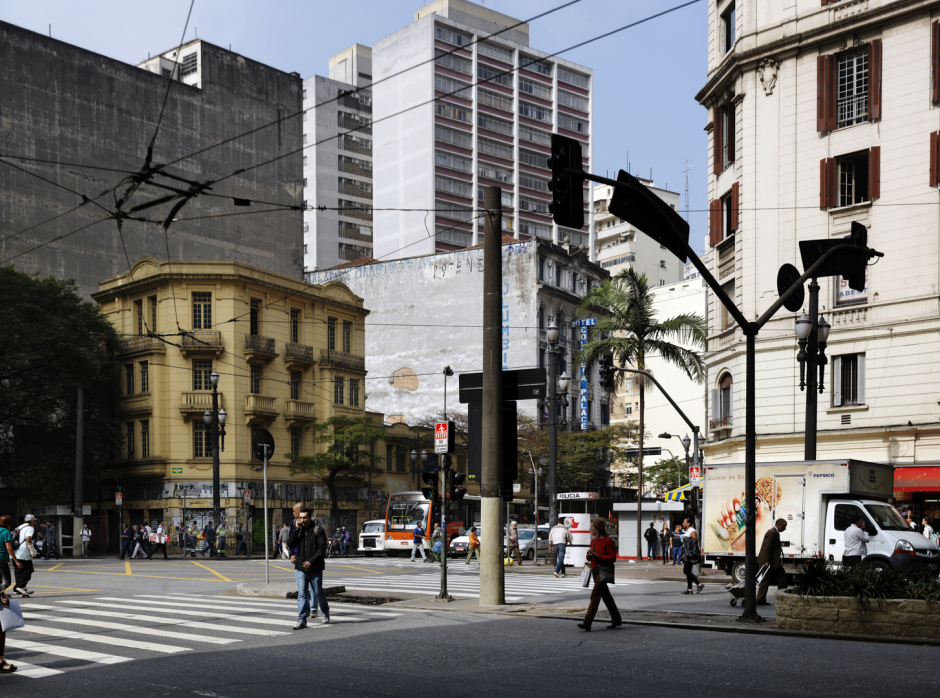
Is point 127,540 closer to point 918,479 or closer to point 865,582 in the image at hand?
point 918,479

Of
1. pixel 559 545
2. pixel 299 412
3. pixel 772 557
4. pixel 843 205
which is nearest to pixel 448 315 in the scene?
pixel 299 412

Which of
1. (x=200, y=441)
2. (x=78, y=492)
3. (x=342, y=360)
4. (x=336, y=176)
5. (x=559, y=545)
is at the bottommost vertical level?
(x=78, y=492)

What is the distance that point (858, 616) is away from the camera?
13562 millimetres

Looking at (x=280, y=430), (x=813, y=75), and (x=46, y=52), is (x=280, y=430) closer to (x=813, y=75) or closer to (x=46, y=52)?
(x=46, y=52)

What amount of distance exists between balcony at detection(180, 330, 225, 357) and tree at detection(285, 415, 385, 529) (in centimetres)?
724

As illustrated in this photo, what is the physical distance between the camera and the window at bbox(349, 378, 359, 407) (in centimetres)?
6356

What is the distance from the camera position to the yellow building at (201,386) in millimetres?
54750

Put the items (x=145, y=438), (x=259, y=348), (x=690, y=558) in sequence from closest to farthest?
(x=690, y=558)
(x=145, y=438)
(x=259, y=348)

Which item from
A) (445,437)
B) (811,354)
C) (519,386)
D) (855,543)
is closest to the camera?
(519,386)

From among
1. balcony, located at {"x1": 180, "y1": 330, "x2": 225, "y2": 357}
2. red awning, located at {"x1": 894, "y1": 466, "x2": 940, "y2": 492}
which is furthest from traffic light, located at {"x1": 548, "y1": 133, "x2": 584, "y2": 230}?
balcony, located at {"x1": 180, "y1": 330, "x2": 225, "y2": 357}

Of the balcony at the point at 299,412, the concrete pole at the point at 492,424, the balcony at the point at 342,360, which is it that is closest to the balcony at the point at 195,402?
the balcony at the point at 299,412

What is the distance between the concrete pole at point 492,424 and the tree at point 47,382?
34701 millimetres

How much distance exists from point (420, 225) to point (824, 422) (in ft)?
229

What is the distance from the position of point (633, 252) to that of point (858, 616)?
4610 inches
